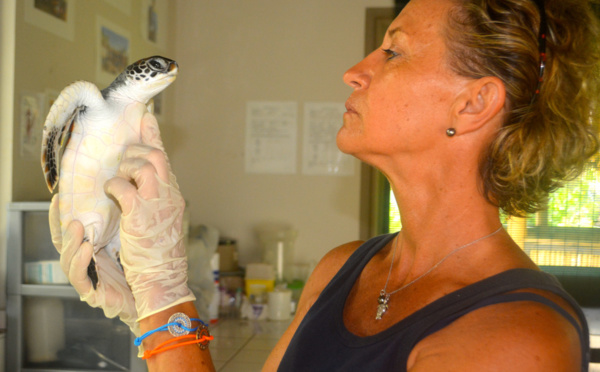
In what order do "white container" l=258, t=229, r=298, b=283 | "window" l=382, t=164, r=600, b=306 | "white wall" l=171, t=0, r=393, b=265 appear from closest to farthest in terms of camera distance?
"window" l=382, t=164, r=600, b=306
"white container" l=258, t=229, r=298, b=283
"white wall" l=171, t=0, r=393, b=265

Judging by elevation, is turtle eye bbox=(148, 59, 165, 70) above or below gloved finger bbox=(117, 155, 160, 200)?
above

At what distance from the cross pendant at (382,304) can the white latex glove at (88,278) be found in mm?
416

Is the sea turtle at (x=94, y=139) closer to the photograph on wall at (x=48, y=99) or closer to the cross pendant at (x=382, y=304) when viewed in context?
the cross pendant at (x=382, y=304)

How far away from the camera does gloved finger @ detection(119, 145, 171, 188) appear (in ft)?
2.89

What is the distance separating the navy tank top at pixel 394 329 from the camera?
0.63m

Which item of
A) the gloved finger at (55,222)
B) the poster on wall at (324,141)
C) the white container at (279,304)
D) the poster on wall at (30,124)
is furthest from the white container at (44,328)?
the poster on wall at (324,141)

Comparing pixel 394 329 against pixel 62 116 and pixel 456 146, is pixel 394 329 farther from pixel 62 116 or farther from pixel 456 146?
pixel 62 116

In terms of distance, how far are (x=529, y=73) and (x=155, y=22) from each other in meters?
2.62

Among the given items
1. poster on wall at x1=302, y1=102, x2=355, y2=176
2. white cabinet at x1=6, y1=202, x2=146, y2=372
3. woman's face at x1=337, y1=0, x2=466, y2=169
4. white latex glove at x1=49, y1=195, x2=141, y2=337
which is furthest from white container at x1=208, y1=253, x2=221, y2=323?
woman's face at x1=337, y1=0, x2=466, y2=169

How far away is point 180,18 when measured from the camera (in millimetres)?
3311

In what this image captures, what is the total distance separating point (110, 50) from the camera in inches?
96.0

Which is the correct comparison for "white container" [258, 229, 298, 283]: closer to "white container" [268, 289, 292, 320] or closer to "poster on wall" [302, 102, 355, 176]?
"white container" [268, 289, 292, 320]

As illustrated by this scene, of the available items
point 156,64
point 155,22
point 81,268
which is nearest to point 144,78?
point 156,64

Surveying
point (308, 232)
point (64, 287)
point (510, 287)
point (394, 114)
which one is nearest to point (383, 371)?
point (510, 287)
